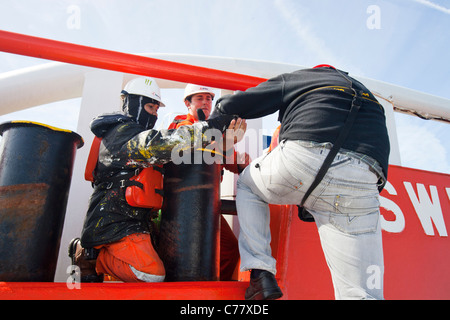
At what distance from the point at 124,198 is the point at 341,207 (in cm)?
131

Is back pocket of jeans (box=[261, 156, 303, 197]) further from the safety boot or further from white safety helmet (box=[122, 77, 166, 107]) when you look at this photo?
the safety boot

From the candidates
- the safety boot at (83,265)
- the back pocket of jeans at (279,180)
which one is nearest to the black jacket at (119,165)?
the safety boot at (83,265)

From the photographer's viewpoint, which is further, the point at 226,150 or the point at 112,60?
→ the point at 226,150

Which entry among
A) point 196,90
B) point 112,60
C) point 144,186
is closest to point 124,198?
point 144,186

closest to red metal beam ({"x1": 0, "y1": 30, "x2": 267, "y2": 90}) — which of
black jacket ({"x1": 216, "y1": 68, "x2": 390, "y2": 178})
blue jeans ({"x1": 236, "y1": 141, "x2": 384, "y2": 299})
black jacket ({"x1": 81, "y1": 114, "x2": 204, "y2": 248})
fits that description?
black jacket ({"x1": 81, "y1": 114, "x2": 204, "y2": 248})

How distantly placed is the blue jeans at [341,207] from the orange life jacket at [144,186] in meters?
0.76

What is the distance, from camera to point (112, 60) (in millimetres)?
1985

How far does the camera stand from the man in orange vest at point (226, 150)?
7.09 feet

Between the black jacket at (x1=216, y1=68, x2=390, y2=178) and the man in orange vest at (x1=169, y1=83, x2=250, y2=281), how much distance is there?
14.3 inches

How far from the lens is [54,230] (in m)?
1.88

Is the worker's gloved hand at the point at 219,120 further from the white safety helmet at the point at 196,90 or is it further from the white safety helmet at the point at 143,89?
→ the white safety helmet at the point at 196,90

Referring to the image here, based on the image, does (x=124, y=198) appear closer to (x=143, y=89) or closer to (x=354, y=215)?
(x=143, y=89)

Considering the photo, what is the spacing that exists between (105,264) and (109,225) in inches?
10.8
